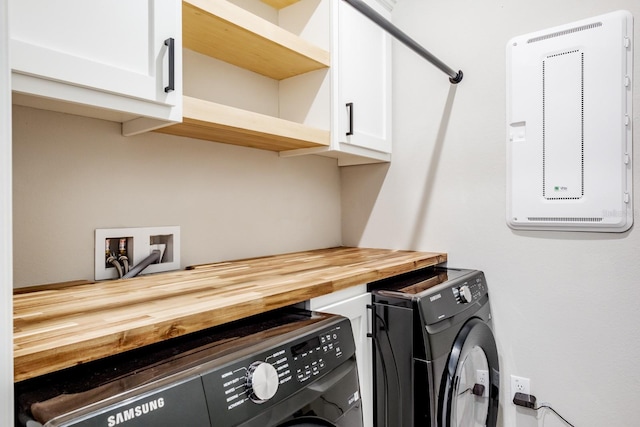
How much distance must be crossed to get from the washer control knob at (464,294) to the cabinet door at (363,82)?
0.75 meters

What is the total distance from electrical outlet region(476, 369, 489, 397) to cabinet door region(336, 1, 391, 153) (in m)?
1.07

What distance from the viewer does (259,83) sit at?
5.88ft

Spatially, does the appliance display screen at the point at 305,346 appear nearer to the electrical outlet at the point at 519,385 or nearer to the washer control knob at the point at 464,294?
the washer control knob at the point at 464,294

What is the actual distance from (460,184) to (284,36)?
1.04 meters

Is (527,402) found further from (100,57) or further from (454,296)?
(100,57)

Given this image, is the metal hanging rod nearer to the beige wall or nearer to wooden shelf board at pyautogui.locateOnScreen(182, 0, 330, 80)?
wooden shelf board at pyautogui.locateOnScreen(182, 0, 330, 80)

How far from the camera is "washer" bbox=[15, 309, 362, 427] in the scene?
1.89ft

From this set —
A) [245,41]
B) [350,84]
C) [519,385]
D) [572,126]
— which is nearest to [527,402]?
[519,385]

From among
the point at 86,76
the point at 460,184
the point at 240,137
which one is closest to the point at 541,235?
the point at 460,184

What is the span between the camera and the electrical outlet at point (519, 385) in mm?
1711

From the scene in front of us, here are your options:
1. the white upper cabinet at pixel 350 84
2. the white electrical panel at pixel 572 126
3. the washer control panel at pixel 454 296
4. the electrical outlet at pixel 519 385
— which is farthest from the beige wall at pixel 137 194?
the electrical outlet at pixel 519 385

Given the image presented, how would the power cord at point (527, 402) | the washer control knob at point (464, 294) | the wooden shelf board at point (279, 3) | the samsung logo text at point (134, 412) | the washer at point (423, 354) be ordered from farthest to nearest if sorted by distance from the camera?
1. the wooden shelf board at point (279, 3)
2. the power cord at point (527, 402)
3. the washer control knob at point (464, 294)
4. the washer at point (423, 354)
5. the samsung logo text at point (134, 412)

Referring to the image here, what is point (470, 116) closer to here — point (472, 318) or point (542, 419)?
point (472, 318)

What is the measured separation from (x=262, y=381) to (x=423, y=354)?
640 millimetres
